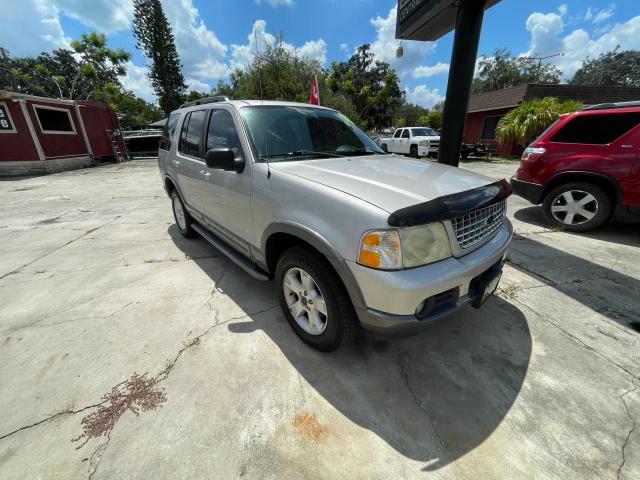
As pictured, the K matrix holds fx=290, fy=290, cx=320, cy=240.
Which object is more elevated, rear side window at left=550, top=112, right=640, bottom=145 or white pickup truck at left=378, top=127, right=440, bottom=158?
rear side window at left=550, top=112, right=640, bottom=145

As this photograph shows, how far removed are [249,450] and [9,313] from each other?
2.88m

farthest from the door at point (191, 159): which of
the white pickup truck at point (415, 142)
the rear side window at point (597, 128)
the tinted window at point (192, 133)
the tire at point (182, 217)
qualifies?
the white pickup truck at point (415, 142)

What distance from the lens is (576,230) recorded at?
4547 millimetres

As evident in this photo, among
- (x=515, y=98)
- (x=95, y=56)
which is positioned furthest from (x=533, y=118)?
(x=95, y=56)

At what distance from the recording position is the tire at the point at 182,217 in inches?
166

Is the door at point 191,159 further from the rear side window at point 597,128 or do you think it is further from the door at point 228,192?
the rear side window at point 597,128

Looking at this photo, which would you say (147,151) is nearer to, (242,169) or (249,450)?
(242,169)

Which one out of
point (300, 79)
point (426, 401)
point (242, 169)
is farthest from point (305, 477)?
point (300, 79)

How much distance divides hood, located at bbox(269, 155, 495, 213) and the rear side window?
3.40 meters

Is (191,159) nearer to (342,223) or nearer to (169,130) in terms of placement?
(169,130)

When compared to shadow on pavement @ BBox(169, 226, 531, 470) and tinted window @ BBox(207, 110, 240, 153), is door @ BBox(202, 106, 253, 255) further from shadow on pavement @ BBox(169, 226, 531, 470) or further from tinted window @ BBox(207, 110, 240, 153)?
shadow on pavement @ BBox(169, 226, 531, 470)

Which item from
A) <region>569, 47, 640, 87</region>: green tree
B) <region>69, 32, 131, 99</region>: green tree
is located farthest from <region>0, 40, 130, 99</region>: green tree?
<region>569, 47, 640, 87</region>: green tree

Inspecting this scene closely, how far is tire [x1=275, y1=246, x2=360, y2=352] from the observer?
1890 millimetres

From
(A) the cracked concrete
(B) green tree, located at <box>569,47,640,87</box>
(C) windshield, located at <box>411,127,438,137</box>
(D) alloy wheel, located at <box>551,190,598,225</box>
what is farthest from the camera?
(B) green tree, located at <box>569,47,640,87</box>
